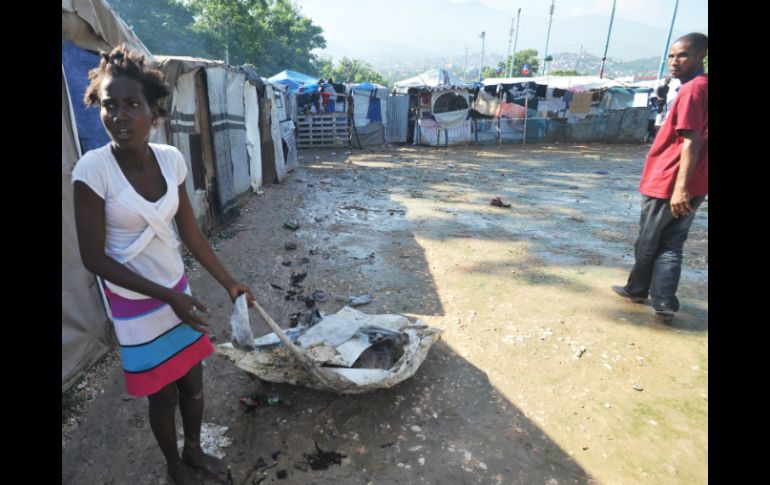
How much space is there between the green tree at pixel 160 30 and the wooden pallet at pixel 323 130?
63.7ft

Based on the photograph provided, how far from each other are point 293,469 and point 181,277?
1218 millimetres

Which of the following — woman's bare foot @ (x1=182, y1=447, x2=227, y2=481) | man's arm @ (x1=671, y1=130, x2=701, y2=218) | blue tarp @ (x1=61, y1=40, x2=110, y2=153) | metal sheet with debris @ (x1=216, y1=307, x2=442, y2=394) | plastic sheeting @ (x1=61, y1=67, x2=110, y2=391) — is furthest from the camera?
man's arm @ (x1=671, y1=130, x2=701, y2=218)

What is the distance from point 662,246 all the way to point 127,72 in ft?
13.1

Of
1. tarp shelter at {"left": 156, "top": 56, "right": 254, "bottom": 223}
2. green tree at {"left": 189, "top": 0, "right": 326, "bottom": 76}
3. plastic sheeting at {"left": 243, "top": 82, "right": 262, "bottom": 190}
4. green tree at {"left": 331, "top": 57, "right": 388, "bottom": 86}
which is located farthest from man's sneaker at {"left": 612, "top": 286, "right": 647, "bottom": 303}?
green tree at {"left": 331, "top": 57, "right": 388, "bottom": 86}

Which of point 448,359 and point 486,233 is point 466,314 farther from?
point 486,233

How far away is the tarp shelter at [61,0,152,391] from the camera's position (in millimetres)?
2756

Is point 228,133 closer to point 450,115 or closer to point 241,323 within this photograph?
point 241,323

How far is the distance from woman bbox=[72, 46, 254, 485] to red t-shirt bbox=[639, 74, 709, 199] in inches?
135

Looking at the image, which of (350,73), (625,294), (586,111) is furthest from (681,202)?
(350,73)

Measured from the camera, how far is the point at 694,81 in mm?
2936

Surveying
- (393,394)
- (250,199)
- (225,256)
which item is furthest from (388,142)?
(393,394)

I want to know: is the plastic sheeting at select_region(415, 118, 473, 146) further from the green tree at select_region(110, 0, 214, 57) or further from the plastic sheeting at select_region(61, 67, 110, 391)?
the green tree at select_region(110, 0, 214, 57)

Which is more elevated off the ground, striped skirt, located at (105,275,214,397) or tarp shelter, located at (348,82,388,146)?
tarp shelter, located at (348,82,388,146)

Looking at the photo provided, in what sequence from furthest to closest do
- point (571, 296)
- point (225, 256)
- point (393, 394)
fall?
point (225, 256) → point (571, 296) → point (393, 394)
